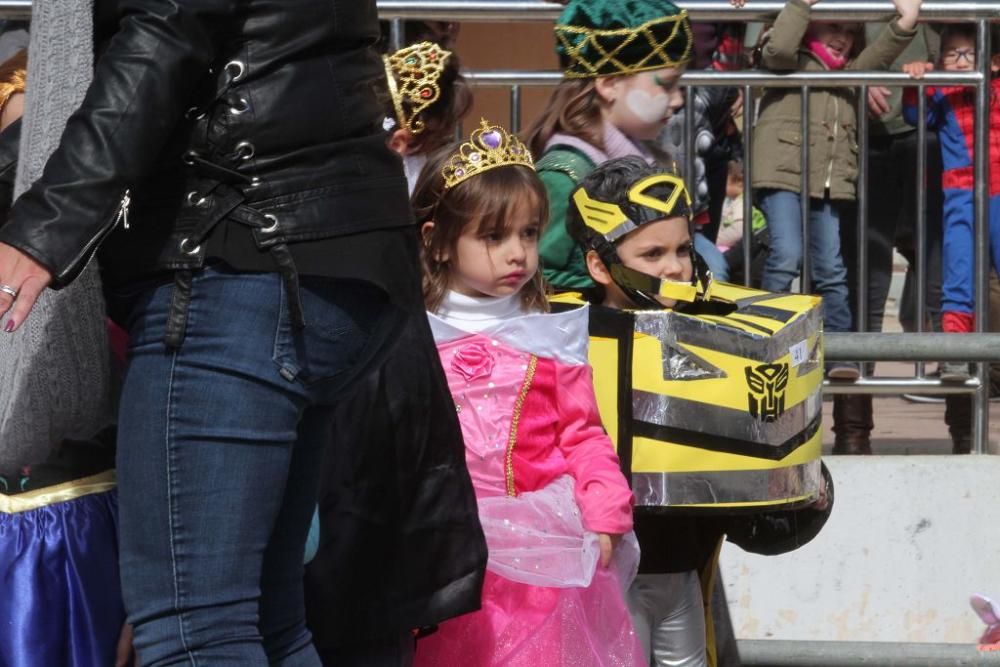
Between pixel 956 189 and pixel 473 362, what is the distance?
2738mm

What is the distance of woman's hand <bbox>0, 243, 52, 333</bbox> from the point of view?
2285 millimetres

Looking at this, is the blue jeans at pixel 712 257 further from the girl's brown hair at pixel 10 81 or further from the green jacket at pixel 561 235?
the girl's brown hair at pixel 10 81

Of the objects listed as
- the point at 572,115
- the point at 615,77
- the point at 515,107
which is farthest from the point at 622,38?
the point at 515,107

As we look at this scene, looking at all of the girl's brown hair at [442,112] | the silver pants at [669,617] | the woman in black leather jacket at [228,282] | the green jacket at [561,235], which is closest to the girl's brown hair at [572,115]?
the green jacket at [561,235]

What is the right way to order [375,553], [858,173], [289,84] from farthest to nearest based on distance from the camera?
1. [858,173]
2. [375,553]
3. [289,84]

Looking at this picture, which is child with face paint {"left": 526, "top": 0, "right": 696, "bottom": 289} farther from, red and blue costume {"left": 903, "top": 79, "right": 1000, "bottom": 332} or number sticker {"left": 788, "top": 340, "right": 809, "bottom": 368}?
red and blue costume {"left": 903, "top": 79, "right": 1000, "bottom": 332}

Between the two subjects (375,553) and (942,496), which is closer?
(375,553)

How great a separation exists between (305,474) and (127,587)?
36 cm

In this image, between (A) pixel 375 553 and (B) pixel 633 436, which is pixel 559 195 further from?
(A) pixel 375 553

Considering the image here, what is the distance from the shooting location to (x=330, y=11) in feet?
8.42

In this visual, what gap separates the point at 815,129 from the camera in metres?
5.48

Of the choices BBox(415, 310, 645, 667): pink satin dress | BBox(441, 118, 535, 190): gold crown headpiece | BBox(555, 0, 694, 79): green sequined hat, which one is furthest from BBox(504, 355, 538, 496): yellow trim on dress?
BBox(555, 0, 694, 79): green sequined hat

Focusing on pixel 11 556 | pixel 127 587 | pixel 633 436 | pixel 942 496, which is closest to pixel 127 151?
pixel 127 587

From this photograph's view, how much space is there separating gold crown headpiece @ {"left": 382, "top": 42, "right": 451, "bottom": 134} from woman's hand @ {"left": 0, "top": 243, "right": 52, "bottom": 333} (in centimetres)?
172
